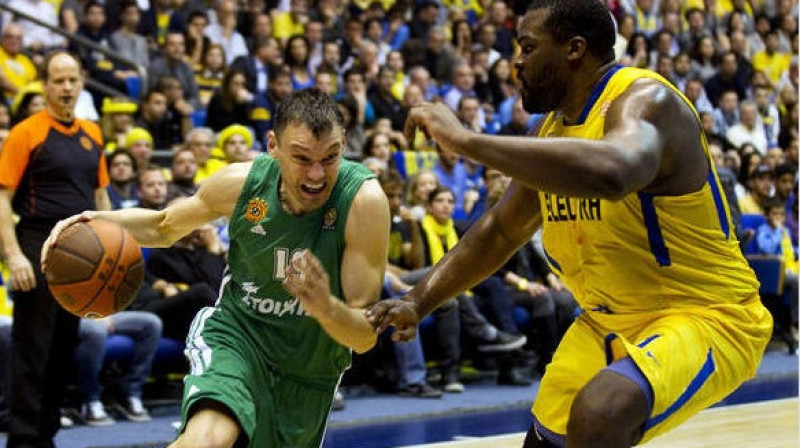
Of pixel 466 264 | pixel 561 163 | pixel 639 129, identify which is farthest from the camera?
pixel 466 264

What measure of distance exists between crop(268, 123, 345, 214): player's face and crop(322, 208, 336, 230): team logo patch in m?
0.07

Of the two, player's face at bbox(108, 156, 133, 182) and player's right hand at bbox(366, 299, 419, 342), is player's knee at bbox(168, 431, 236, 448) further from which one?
player's face at bbox(108, 156, 133, 182)

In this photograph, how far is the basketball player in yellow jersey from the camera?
3.28 m

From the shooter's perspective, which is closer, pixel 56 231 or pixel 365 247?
pixel 365 247

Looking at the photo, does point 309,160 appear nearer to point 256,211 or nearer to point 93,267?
point 256,211

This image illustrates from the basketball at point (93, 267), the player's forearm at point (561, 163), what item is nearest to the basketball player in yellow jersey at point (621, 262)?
the player's forearm at point (561, 163)

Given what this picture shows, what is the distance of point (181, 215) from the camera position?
431 cm

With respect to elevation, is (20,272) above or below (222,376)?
below

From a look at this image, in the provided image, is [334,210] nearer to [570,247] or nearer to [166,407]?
[570,247]

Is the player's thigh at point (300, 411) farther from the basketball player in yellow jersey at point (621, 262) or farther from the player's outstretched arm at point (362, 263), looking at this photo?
the basketball player in yellow jersey at point (621, 262)

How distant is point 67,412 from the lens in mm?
7355

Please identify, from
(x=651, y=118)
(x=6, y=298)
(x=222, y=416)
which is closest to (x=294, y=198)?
(x=222, y=416)

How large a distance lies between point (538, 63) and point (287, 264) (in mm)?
1090

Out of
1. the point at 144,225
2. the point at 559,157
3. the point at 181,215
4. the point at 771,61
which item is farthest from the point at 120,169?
the point at 771,61
